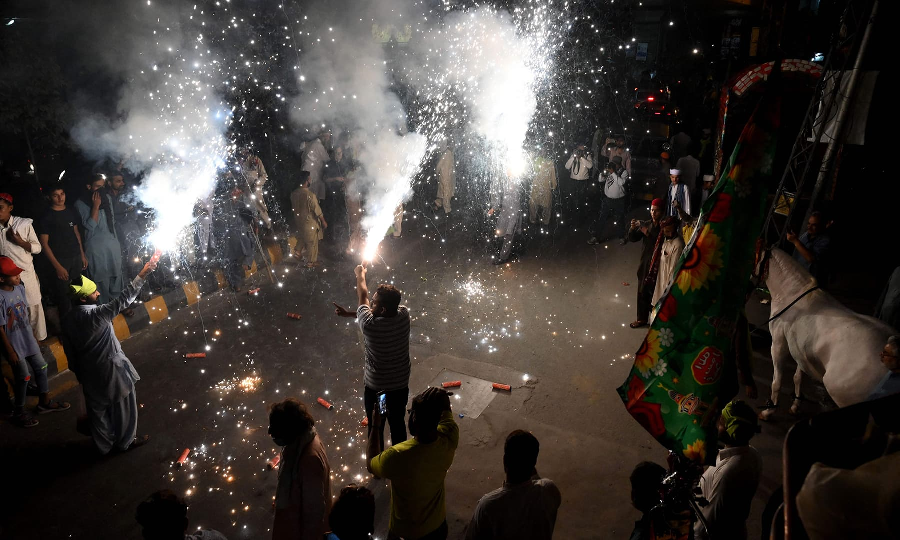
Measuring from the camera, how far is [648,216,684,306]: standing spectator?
669cm

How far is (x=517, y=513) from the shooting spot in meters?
2.73

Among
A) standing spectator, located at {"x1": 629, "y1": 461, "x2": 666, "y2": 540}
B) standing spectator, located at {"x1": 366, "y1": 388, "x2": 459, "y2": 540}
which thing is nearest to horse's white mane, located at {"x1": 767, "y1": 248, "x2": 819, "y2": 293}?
standing spectator, located at {"x1": 629, "y1": 461, "x2": 666, "y2": 540}

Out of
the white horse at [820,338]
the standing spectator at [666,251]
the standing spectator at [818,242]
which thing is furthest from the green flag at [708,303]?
Answer: the standing spectator at [818,242]

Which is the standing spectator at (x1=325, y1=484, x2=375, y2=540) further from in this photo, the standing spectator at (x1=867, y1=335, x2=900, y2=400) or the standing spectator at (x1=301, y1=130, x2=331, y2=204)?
the standing spectator at (x1=301, y1=130, x2=331, y2=204)

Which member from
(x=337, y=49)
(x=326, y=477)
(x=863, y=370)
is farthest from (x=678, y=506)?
(x=337, y=49)

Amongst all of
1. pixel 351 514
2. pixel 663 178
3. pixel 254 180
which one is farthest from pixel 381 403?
pixel 663 178

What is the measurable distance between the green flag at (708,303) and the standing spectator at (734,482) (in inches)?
24.3

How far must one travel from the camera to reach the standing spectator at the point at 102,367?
15.9 feet

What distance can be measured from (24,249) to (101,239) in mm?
1272

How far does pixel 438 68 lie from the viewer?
1573 cm

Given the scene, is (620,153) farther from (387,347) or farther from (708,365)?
(708,365)

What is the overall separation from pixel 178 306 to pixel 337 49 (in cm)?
842

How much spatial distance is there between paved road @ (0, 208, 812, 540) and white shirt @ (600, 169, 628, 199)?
7.10ft

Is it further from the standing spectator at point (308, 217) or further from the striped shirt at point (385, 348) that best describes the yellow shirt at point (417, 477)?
the standing spectator at point (308, 217)
